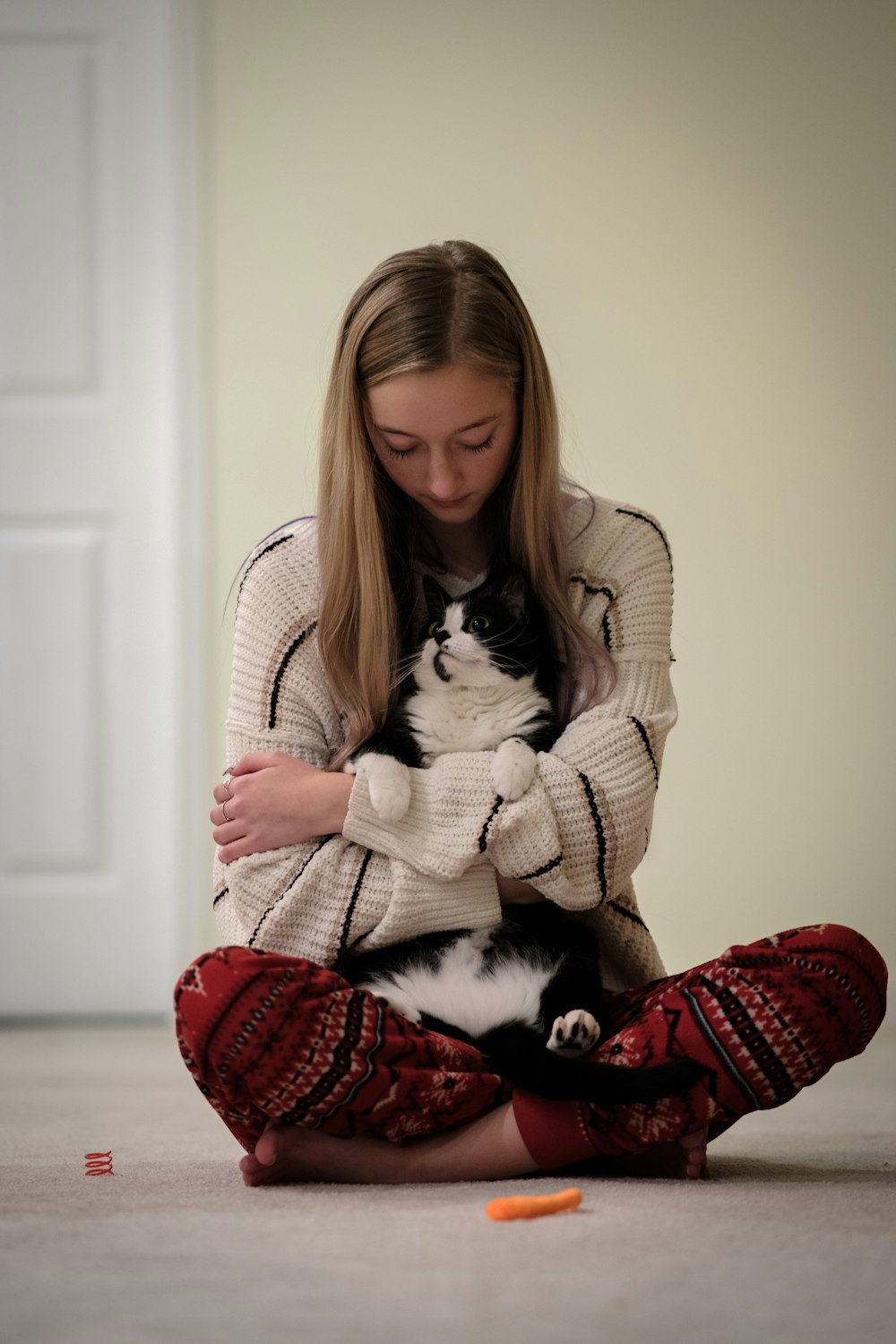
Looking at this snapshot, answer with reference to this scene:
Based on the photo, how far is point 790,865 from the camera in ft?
10.1

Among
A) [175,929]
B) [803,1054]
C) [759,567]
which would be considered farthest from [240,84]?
[803,1054]

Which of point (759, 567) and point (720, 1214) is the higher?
point (759, 567)

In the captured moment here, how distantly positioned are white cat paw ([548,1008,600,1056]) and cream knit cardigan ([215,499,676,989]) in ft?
0.44

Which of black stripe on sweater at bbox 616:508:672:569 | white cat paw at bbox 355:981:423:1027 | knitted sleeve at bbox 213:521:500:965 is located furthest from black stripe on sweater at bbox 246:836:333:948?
black stripe on sweater at bbox 616:508:672:569

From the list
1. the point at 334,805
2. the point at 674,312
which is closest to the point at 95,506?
the point at 674,312

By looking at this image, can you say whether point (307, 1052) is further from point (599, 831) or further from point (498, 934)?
point (599, 831)

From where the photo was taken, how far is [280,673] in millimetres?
1517

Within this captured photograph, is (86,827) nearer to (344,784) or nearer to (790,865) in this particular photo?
(790,865)

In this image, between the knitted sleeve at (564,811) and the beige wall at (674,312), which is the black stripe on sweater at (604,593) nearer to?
the knitted sleeve at (564,811)

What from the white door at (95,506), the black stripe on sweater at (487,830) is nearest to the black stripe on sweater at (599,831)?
the black stripe on sweater at (487,830)

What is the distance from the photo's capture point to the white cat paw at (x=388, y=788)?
1.33 meters

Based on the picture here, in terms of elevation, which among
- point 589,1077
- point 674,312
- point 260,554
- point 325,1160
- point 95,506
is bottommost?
point 325,1160

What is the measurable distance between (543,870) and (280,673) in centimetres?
40

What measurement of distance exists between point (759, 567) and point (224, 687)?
4.33 ft
